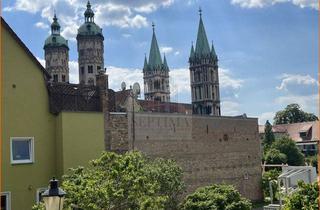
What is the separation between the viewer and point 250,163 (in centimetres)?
3781

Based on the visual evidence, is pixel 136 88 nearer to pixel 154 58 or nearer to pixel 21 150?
pixel 21 150

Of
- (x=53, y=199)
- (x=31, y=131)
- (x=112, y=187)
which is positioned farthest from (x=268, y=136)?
(x=53, y=199)

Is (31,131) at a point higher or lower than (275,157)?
higher

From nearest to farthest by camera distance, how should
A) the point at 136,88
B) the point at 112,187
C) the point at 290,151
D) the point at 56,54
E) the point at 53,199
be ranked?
the point at 53,199
the point at 112,187
the point at 136,88
the point at 290,151
the point at 56,54

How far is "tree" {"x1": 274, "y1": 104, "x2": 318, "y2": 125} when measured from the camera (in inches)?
4196

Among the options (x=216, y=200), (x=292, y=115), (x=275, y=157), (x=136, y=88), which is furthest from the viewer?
(x=292, y=115)

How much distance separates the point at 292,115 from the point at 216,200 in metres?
89.6

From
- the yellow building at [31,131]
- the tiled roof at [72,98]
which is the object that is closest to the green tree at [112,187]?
the yellow building at [31,131]

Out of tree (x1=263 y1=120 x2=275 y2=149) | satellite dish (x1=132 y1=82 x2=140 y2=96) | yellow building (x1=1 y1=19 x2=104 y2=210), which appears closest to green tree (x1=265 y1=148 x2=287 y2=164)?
tree (x1=263 y1=120 x2=275 y2=149)

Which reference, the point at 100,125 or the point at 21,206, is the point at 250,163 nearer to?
the point at 100,125

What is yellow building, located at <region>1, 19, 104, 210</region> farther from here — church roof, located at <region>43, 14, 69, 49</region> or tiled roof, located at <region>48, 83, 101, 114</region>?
church roof, located at <region>43, 14, 69, 49</region>

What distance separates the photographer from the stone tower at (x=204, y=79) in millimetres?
117938

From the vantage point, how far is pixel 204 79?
11912cm

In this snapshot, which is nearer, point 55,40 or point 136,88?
point 136,88
